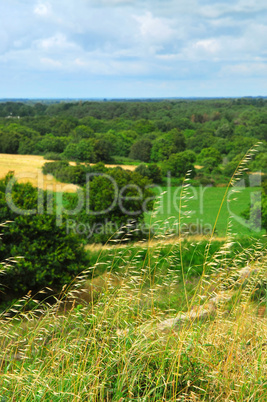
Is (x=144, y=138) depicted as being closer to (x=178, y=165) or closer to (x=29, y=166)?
(x=178, y=165)

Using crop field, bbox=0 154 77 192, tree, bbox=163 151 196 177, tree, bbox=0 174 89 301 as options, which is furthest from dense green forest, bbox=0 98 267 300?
crop field, bbox=0 154 77 192

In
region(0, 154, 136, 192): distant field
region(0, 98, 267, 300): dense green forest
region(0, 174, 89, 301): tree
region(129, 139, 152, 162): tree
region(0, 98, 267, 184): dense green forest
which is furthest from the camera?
region(129, 139, 152, 162): tree

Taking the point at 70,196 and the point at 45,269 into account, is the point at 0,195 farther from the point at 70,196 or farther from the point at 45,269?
the point at 70,196

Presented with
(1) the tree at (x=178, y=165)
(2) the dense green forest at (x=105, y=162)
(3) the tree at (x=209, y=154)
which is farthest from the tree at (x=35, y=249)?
(3) the tree at (x=209, y=154)

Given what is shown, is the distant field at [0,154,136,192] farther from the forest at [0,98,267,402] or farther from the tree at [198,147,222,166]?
the tree at [198,147,222,166]

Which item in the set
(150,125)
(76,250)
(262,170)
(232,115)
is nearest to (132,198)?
(76,250)

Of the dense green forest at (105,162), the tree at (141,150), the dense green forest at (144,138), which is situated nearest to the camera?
the dense green forest at (105,162)

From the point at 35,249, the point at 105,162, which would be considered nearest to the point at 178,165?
the point at 105,162

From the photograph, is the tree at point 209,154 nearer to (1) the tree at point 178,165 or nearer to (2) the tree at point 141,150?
(1) the tree at point 178,165

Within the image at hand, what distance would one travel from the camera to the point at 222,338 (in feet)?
7.28

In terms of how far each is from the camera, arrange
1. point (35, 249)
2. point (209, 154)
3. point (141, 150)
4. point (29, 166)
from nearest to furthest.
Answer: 1. point (35, 249)
2. point (29, 166)
3. point (141, 150)
4. point (209, 154)

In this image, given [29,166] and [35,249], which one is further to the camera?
[29,166]

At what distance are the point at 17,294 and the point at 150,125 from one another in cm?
5107

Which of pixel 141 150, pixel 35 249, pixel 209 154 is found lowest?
pixel 35 249
